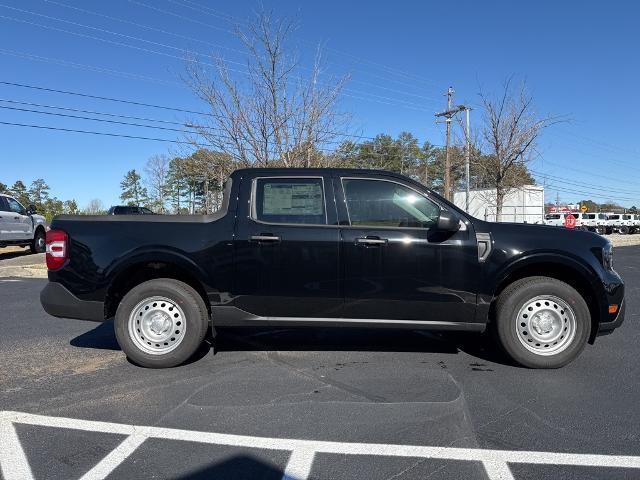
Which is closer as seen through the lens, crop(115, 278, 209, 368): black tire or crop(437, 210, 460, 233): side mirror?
crop(437, 210, 460, 233): side mirror

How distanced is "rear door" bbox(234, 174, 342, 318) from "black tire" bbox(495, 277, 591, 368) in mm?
1581

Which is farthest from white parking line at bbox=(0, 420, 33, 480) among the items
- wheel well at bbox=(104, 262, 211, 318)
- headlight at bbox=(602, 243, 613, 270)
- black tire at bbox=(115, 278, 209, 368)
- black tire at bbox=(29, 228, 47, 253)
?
black tire at bbox=(29, 228, 47, 253)

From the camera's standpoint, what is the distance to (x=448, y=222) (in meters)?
4.37

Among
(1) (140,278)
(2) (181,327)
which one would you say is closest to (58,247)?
(1) (140,278)

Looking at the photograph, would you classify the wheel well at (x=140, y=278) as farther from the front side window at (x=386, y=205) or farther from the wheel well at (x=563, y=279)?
the wheel well at (x=563, y=279)

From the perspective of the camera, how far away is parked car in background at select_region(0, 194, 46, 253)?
16391 mm

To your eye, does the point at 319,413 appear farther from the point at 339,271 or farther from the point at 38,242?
the point at 38,242

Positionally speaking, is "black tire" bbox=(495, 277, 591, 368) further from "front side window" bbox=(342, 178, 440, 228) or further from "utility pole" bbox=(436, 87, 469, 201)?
"utility pole" bbox=(436, 87, 469, 201)

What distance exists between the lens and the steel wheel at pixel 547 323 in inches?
182

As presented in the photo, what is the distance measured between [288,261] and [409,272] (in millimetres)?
1127

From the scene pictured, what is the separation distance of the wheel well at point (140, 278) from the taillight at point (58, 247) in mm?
529

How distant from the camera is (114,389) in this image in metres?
4.20

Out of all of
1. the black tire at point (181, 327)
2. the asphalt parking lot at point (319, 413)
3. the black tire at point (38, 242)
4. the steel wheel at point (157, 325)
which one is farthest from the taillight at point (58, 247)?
the black tire at point (38, 242)

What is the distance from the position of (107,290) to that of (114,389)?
965 mm
